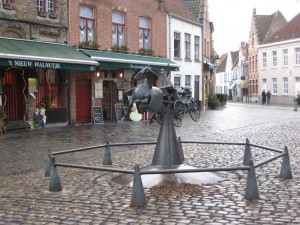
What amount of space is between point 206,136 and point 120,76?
366 inches

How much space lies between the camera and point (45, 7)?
2025 centimetres

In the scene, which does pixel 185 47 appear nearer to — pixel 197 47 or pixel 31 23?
pixel 197 47

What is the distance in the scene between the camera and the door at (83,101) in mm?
22125

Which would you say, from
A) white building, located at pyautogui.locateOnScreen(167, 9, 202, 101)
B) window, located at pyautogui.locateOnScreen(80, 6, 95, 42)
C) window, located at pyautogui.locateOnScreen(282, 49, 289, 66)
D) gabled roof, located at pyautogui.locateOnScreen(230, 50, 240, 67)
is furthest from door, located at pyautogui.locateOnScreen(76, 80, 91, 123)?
gabled roof, located at pyautogui.locateOnScreen(230, 50, 240, 67)

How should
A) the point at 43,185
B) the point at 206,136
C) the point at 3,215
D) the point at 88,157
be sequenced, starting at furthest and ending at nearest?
the point at 206,136 < the point at 88,157 < the point at 43,185 < the point at 3,215

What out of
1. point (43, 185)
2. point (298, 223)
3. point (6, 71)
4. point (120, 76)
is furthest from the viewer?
point (120, 76)

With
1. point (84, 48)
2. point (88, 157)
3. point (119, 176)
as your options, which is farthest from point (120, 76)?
point (119, 176)

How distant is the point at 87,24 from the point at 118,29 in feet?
7.78

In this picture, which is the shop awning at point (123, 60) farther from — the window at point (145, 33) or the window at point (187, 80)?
the window at point (187, 80)

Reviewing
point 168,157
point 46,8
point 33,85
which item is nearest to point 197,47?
point 46,8

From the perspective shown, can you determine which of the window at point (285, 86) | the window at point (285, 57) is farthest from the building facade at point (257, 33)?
the window at point (285, 86)

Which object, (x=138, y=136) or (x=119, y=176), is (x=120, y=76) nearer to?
(x=138, y=136)

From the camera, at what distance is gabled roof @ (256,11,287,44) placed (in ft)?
188

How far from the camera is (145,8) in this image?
26.7 metres
